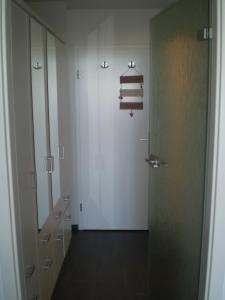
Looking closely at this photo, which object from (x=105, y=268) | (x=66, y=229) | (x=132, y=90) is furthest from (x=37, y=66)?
(x=105, y=268)

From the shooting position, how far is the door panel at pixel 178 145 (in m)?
1.37

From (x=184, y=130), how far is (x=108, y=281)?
1.54 meters

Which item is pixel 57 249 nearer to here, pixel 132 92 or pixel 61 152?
pixel 61 152

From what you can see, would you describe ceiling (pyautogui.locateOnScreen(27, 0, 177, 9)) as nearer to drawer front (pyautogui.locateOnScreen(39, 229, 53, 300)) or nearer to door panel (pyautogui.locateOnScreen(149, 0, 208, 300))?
door panel (pyautogui.locateOnScreen(149, 0, 208, 300))

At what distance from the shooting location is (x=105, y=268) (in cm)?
255

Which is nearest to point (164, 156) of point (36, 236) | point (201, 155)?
point (201, 155)

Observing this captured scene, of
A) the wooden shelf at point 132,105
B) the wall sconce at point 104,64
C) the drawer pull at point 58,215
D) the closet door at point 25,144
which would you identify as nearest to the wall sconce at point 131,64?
the wall sconce at point 104,64

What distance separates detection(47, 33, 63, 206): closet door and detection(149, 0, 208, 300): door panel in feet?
2.53

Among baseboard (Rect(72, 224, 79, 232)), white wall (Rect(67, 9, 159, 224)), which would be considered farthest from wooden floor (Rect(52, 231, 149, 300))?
white wall (Rect(67, 9, 159, 224))

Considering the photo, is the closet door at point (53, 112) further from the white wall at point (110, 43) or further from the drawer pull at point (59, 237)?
the white wall at point (110, 43)

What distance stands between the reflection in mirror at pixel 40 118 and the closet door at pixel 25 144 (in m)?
0.12

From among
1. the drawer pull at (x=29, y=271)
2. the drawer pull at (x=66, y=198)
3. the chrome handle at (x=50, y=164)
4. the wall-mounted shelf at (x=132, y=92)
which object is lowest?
the drawer pull at (x=29, y=271)

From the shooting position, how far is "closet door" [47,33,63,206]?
2141 mm

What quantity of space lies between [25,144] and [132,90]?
1.76 m
